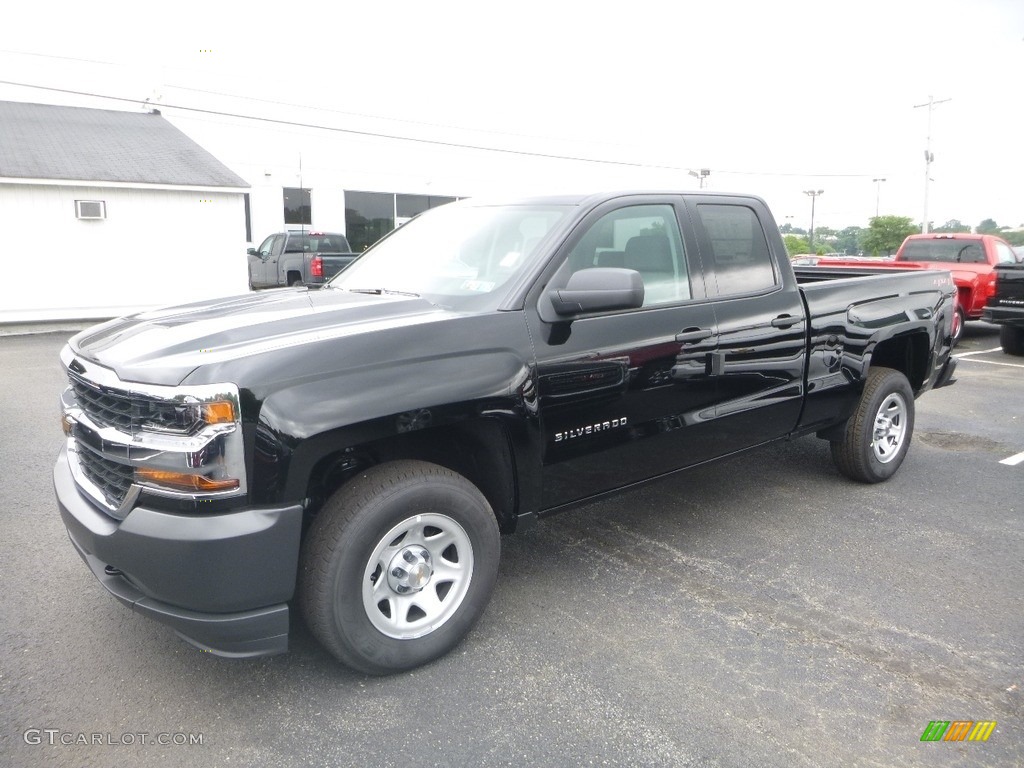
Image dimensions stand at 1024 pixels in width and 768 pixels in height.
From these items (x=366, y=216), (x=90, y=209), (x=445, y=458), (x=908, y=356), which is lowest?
(x=445, y=458)

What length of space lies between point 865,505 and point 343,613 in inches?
142

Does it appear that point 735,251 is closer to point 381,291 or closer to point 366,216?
point 381,291

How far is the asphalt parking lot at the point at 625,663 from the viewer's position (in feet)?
8.70

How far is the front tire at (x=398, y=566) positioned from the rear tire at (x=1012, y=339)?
38.1 feet

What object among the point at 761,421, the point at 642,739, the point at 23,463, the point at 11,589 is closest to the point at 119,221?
the point at 23,463

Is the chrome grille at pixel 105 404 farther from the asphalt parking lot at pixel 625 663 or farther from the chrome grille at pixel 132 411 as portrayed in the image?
the asphalt parking lot at pixel 625 663

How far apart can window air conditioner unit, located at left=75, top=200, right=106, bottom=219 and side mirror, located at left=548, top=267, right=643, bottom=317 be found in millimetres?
16248

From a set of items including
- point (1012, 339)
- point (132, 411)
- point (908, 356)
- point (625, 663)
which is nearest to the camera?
point (132, 411)

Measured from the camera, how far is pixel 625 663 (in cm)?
314

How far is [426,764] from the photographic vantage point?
8.41ft

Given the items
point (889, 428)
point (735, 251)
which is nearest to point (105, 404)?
point (735, 251)

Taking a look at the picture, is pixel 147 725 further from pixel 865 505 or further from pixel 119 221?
pixel 119 221

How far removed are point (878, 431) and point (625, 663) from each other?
121 inches

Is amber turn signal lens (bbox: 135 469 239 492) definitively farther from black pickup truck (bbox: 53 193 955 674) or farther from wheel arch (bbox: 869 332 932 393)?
wheel arch (bbox: 869 332 932 393)
